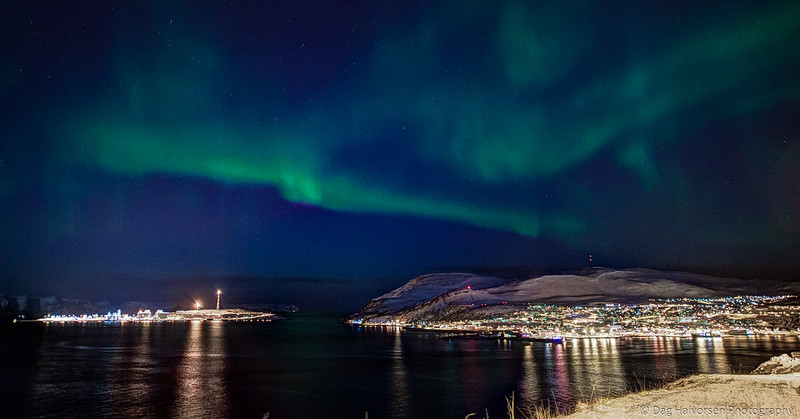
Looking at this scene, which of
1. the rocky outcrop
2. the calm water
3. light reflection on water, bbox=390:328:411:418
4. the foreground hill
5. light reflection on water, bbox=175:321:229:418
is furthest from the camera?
light reflection on water, bbox=390:328:411:418

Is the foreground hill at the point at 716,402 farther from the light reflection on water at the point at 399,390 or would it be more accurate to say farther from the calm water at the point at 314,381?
the light reflection on water at the point at 399,390

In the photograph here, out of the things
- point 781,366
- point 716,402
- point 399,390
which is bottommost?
point 399,390

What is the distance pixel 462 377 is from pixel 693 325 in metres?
162

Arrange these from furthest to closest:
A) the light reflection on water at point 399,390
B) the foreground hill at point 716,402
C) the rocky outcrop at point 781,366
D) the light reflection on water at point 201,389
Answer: the light reflection on water at point 399,390 < the light reflection on water at point 201,389 < the rocky outcrop at point 781,366 < the foreground hill at point 716,402

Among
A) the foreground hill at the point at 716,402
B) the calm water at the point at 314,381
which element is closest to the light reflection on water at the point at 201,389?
the calm water at the point at 314,381

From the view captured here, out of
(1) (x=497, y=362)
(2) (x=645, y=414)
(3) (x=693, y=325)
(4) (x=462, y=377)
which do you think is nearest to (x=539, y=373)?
(4) (x=462, y=377)

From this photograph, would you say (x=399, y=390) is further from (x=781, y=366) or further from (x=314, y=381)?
(x=781, y=366)

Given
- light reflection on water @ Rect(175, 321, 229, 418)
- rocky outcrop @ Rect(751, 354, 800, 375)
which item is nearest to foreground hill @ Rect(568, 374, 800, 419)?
rocky outcrop @ Rect(751, 354, 800, 375)

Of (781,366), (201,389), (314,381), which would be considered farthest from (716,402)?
(201,389)

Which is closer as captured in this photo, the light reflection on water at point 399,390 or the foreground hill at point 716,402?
the foreground hill at point 716,402

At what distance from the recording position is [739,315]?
7825 inches

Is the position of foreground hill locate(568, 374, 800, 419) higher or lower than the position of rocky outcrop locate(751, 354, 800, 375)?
higher

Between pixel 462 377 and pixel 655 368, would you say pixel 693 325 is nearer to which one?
pixel 655 368

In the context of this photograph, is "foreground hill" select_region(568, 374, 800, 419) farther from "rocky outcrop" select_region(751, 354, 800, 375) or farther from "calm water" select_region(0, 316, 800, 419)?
"calm water" select_region(0, 316, 800, 419)
